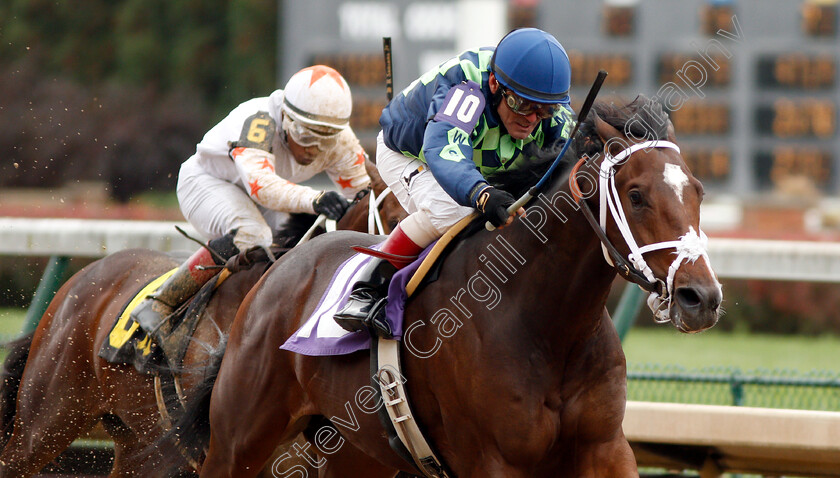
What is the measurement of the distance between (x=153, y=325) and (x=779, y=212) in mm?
13431

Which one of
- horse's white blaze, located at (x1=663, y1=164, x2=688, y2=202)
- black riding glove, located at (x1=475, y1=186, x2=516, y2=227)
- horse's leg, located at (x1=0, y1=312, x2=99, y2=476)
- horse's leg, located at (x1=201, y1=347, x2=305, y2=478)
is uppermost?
horse's white blaze, located at (x1=663, y1=164, x2=688, y2=202)

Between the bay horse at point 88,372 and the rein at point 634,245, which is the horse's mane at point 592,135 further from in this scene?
the bay horse at point 88,372

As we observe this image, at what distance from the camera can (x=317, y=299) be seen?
12.4ft

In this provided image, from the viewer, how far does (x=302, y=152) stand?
4781 mm

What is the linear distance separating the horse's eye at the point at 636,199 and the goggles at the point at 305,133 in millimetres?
1991

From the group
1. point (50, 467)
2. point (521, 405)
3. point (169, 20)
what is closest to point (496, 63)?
point (521, 405)

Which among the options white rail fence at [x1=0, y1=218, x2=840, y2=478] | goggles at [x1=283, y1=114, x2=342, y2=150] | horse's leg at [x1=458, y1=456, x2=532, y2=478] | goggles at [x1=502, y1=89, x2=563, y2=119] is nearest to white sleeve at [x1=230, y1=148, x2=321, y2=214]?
goggles at [x1=283, y1=114, x2=342, y2=150]

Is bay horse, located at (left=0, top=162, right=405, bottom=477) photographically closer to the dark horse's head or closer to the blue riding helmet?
the blue riding helmet

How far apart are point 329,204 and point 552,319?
1504 millimetres

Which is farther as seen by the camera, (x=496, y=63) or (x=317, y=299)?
(x=317, y=299)

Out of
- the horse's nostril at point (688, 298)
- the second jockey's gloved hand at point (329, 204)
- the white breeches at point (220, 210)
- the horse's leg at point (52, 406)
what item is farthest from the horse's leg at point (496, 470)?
the horse's leg at point (52, 406)

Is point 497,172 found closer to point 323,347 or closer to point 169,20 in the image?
point 323,347

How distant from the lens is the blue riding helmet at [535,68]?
3156 millimetres

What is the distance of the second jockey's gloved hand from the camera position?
4.36m
